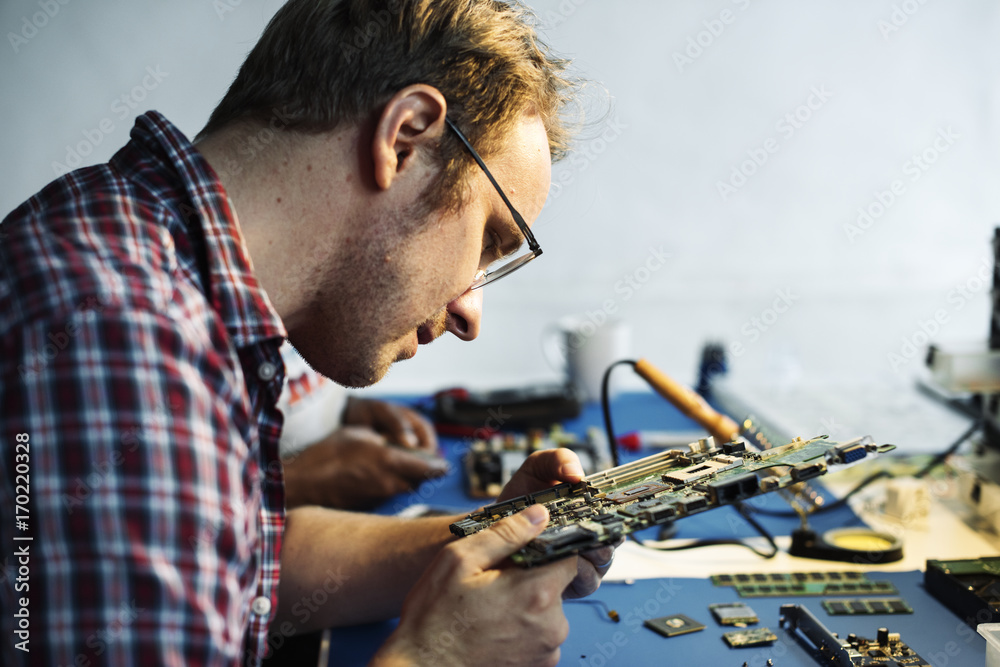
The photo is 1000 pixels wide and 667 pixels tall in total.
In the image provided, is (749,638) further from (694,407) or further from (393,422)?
(393,422)

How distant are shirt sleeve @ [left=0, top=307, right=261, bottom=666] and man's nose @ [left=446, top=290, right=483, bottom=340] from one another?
0.54 m

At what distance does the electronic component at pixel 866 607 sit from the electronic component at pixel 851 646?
0.28 ft

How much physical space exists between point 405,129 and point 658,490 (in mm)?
562

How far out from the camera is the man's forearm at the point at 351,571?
120 cm

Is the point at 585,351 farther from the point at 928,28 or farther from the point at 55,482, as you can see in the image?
the point at 928,28

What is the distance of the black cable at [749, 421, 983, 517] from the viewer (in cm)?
160

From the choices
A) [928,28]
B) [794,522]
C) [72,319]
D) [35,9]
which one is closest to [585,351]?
[794,522]

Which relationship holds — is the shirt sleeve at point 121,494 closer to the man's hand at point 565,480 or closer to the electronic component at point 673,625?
the man's hand at point 565,480

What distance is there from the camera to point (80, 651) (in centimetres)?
62

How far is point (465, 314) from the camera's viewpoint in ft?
3.94

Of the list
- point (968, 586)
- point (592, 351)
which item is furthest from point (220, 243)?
point (592, 351)

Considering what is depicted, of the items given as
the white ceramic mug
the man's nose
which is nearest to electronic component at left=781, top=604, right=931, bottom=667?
the man's nose

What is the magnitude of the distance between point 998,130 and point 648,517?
3.62 meters

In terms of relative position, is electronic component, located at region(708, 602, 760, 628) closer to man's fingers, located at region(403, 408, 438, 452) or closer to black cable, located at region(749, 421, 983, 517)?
black cable, located at region(749, 421, 983, 517)
